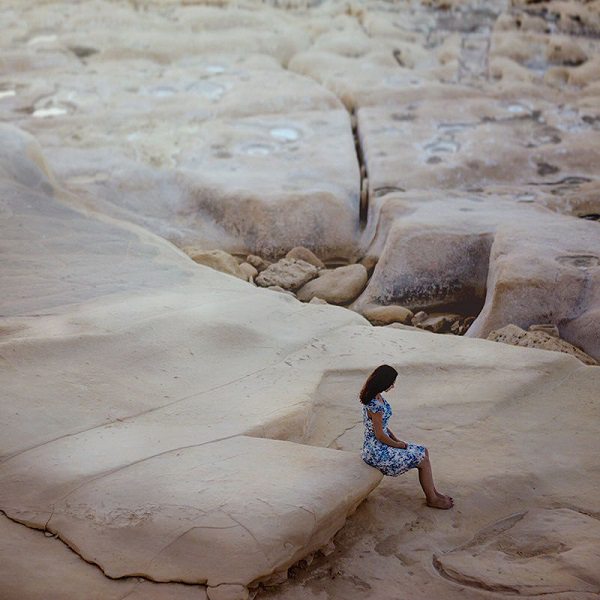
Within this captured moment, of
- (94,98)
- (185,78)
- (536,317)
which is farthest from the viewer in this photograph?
(185,78)

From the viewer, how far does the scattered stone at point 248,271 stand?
556 centimetres

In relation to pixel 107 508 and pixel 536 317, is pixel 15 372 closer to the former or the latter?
pixel 107 508

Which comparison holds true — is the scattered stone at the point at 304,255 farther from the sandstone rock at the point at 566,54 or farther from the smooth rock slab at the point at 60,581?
the sandstone rock at the point at 566,54

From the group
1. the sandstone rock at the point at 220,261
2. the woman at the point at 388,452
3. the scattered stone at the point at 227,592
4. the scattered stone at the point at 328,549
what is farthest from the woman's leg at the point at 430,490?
the sandstone rock at the point at 220,261

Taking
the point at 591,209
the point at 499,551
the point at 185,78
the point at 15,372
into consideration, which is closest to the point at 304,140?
the point at 185,78

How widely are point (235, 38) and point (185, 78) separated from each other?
4.86 feet

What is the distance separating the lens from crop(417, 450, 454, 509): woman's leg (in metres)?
2.76

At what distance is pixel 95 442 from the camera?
2.79m

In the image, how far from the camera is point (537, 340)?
4.34 meters

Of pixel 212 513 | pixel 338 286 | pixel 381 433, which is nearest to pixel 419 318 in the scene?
pixel 338 286

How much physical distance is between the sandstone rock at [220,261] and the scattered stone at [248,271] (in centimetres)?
2

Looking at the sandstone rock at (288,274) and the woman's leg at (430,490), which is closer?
the woman's leg at (430,490)

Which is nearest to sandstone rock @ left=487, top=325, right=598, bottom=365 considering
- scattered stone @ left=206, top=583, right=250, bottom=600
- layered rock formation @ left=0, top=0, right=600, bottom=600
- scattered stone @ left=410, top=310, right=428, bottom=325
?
layered rock formation @ left=0, top=0, right=600, bottom=600

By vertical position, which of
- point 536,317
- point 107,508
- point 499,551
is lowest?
point 536,317
